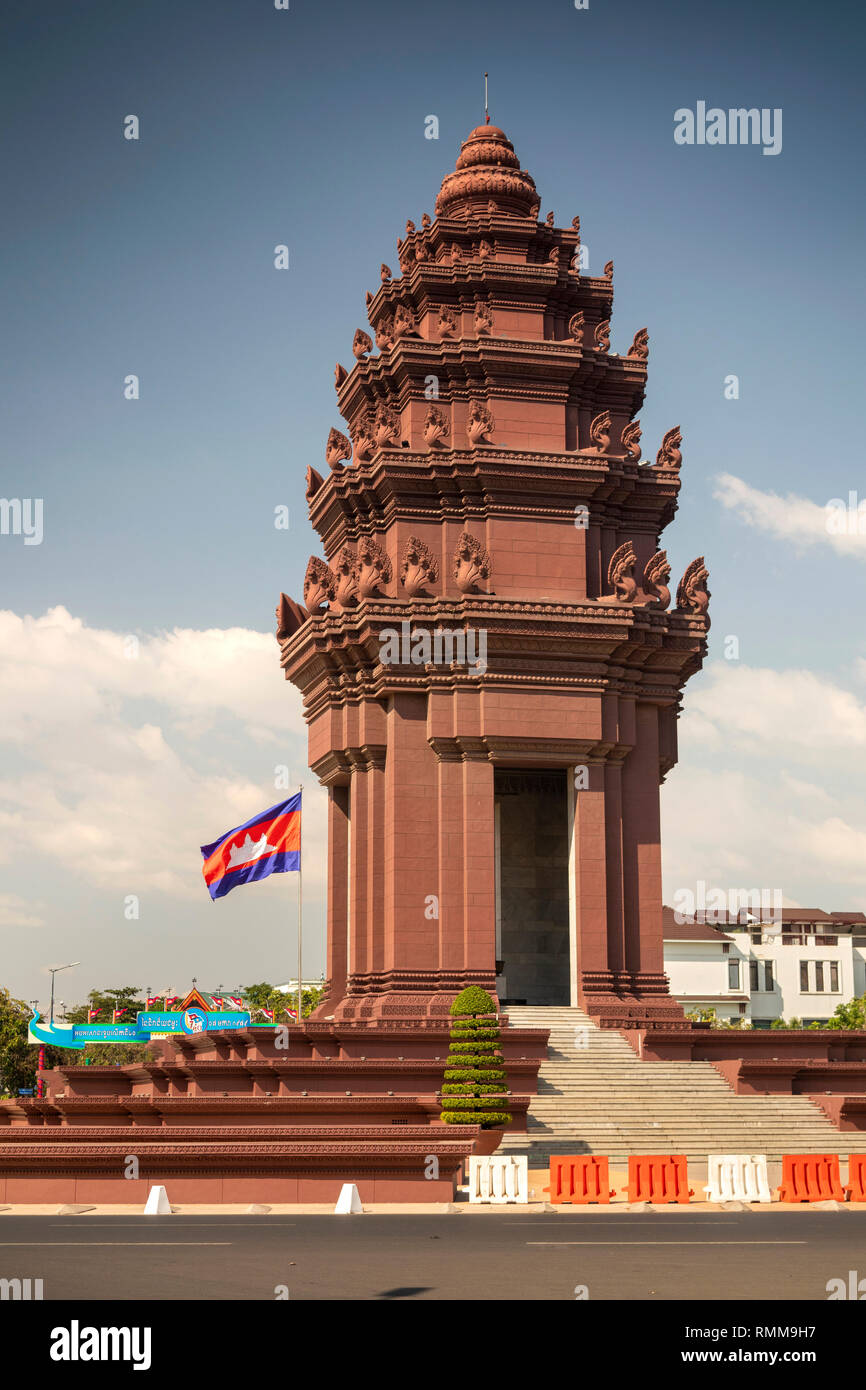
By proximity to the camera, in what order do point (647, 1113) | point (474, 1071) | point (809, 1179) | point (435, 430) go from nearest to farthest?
point (809, 1179) → point (474, 1071) → point (647, 1113) → point (435, 430)

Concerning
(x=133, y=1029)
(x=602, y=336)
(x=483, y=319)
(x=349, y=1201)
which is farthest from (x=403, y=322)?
(x=133, y=1029)

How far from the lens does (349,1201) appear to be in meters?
25.3

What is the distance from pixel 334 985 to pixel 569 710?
10.7 meters

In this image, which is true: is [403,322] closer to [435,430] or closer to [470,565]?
[435,430]

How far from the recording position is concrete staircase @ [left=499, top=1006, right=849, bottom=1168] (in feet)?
104

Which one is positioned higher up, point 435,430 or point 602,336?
point 602,336

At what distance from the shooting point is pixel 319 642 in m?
41.4

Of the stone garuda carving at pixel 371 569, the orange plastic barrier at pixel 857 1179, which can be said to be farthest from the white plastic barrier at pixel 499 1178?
the stone garuda carving at pixel 371 569

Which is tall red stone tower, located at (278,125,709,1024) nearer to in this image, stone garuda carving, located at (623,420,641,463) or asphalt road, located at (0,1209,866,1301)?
stone garuda carving, located at (623,420,641,463)

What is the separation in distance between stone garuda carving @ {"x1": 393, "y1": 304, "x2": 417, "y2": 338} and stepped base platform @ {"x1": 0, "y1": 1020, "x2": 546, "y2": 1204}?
64.1ft

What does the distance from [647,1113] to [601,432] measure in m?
18.7

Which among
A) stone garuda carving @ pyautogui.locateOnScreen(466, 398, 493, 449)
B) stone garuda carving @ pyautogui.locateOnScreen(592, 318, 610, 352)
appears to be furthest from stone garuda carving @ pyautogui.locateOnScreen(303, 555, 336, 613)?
stone garuda carving @ pyautogui.locateOnScreen(592, 318, 610, 352)
